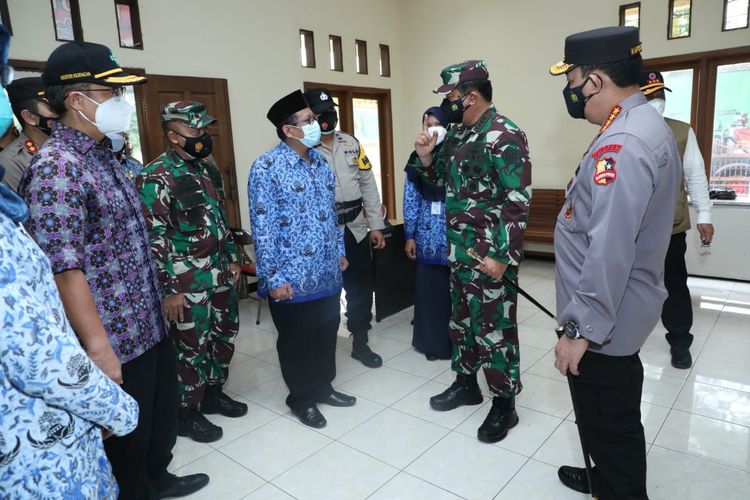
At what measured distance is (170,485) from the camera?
80.0 inches

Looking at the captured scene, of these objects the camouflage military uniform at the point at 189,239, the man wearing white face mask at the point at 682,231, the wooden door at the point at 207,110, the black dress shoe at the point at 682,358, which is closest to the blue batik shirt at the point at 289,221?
the camouflage military uniform at the point at 189,239

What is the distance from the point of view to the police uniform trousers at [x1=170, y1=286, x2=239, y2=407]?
240 centimetres

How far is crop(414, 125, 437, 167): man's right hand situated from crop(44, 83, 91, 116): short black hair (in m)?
1.66

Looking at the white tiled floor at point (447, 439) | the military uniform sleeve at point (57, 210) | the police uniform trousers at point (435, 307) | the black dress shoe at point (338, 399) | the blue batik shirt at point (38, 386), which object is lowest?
the white tiled floor at point (447, 439)

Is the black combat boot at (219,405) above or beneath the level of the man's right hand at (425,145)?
beneath

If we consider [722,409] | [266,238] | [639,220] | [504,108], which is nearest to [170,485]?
[266,238]

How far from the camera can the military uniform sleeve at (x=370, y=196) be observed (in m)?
Result: 3.33

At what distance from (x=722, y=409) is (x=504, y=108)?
4441 mm

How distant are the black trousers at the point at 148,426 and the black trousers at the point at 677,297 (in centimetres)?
276

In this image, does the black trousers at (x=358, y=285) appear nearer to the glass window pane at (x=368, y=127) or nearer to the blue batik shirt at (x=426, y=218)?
the blue batik shirt at (x=426, y=218)

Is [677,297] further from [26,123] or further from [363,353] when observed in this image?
[26,123]

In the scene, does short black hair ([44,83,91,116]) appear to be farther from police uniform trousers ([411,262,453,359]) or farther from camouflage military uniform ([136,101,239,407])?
police uniform trousers ([411,262,453,359])

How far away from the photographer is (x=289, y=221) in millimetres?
2348

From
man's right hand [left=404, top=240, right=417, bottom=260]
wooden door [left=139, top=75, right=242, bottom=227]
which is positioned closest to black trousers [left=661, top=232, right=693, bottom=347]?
man's right hand [left=404, top=240, right=417, bottom=260]
